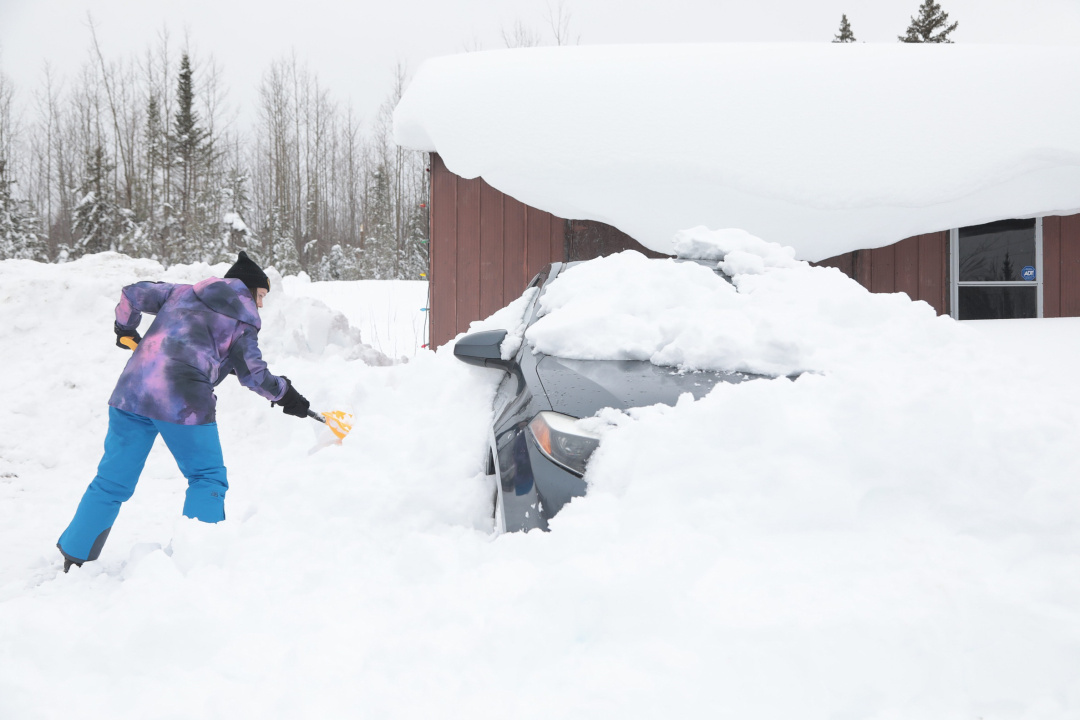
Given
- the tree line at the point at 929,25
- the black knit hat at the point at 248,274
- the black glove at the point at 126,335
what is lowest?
the black glove at the point at 126,335

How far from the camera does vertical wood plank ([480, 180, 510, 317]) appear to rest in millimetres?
7828

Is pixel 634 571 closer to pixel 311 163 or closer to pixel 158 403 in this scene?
pixel 158 403

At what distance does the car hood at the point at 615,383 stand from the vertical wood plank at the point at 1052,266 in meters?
7.79

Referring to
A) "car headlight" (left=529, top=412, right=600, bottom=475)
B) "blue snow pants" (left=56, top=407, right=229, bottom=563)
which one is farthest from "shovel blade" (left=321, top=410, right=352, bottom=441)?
"car headlight" (left=529, top=412, right=600, bottom=475)

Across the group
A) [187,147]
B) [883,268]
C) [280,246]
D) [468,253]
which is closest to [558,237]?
[468,253]

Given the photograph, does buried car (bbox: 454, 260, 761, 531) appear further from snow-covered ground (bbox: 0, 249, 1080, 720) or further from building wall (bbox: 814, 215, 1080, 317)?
building wall (bbox: 814, 215, 1080, 317)

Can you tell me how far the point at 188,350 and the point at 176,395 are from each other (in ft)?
0.78

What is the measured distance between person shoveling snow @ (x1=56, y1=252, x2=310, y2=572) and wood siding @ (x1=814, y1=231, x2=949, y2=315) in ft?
22.9

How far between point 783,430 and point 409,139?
6.36 m

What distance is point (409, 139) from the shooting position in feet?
23.7

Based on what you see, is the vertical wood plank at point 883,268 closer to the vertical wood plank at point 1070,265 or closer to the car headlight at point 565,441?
the vertical wood plank at point 1070,265

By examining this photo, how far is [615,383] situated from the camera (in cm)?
238

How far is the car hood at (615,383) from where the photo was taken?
89.4 inches

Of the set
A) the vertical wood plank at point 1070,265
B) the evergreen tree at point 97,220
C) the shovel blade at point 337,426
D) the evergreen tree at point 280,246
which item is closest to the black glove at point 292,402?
the shovel blade at point 337,426
